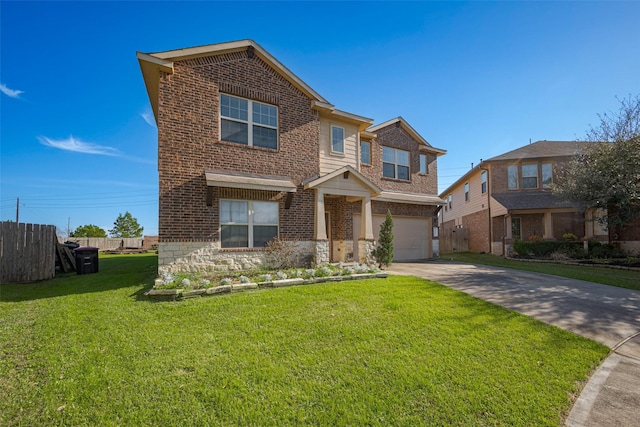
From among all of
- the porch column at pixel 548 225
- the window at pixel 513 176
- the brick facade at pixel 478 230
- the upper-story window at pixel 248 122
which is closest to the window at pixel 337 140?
the upper-story window at pixel 248 122

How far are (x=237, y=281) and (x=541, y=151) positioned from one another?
71.3ft

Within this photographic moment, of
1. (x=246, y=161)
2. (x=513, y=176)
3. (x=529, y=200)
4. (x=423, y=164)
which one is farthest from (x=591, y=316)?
(x=513, y=176)

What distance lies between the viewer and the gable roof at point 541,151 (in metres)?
18.6

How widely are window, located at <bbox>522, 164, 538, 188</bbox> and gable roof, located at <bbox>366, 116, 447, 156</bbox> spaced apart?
7.13 metres

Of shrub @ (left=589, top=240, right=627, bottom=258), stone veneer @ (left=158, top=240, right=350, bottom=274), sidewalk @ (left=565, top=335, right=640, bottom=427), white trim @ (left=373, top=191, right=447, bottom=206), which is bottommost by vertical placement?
sidewalk @ (left=565, top=335, right=640, bottom=427)

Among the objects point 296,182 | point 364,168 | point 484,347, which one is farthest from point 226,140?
point 484,347

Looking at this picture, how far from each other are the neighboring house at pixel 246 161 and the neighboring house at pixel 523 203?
11.4 m

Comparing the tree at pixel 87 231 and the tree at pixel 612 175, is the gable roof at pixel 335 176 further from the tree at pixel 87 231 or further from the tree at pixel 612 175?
the tree at pixel 87 231

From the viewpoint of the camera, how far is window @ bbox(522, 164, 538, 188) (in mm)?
19000

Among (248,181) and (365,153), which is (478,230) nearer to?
(365,153)

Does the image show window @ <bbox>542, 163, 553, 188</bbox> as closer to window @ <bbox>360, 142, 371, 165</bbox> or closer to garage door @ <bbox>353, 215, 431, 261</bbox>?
garage door @ <bbox>353, 215, 431, 261</bbox>

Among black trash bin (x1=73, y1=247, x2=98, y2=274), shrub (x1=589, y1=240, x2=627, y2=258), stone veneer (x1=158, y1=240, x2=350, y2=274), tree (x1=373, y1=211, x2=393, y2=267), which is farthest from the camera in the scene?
shrub (x1=589, y1=240, x2=627, y2=258)

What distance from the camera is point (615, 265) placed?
1220 cm

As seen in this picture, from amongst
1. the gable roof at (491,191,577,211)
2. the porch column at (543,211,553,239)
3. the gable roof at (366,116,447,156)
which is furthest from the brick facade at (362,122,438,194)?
the porch column at (543,211,553,239)
